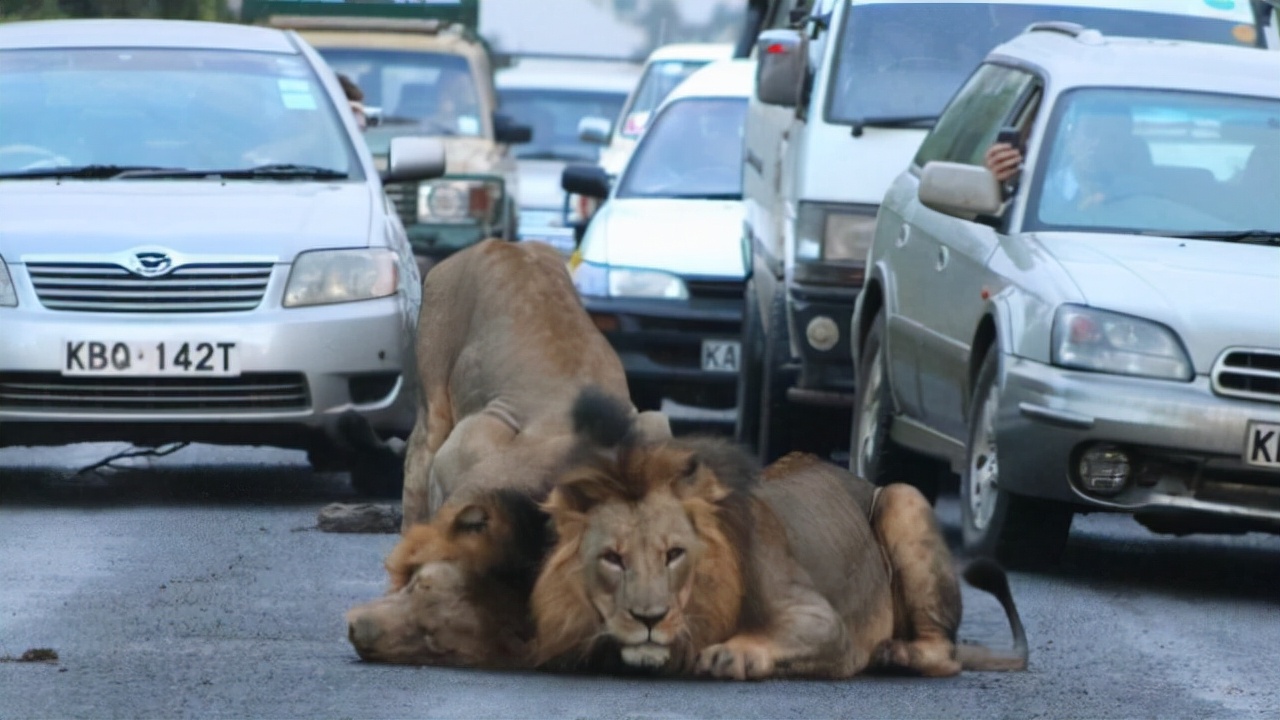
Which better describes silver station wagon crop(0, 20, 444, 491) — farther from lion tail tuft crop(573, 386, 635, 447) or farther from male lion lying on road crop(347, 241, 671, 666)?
lion tail tuft crop(573, 386, 635, 447)

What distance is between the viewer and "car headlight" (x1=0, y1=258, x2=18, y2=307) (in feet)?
32.8

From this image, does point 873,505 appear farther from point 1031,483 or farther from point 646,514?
point 1031,483

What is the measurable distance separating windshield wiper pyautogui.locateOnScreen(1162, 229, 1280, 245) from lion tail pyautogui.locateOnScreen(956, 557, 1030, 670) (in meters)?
2.63

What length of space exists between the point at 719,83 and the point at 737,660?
34.6 feet

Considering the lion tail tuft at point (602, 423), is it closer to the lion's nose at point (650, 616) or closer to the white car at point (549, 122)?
the lion's nose at point (650, 616)

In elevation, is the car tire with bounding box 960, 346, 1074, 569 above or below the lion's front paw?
below

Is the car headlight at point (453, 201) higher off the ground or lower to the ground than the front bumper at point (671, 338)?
lower

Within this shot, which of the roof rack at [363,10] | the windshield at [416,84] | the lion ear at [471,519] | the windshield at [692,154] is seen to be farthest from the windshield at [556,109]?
the lion ear at [471,519]

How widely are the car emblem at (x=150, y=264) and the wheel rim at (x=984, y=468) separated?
9.77 ft

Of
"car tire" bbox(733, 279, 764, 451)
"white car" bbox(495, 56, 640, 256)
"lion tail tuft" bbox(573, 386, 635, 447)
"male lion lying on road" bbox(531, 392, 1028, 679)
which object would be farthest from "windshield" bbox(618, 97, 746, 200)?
"white car" bbox(495, 56, 640, 256)

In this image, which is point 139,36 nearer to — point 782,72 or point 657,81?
point 782,72

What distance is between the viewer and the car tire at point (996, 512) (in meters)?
8.93

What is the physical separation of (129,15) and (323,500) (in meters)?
13.8

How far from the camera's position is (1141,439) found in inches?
332
